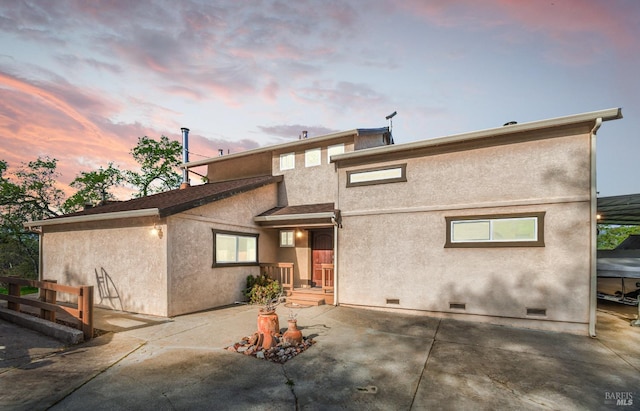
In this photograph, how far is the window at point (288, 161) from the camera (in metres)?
12.5

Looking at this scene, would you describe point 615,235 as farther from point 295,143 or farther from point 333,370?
point 333,370

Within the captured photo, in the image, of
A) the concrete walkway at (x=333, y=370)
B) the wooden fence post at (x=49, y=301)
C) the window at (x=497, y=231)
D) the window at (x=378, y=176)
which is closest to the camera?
the concrete walkway at (x=333, y=370)

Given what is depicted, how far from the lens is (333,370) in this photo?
4.61 metres

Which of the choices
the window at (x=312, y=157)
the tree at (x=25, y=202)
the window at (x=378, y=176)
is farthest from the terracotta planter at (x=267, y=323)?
the tree at (x=25, y=202)

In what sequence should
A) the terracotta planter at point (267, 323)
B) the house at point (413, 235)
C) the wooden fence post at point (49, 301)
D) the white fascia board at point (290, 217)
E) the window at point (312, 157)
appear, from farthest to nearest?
the window at point (312, 157)
the white fascia board at point (290, 217)
the house at point (413, 235)
the wooden fence post at point (49, 301)
the terracotta planter at point (267, 323)

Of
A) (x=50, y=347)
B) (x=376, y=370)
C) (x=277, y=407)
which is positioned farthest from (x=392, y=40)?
(x=50, y=347)

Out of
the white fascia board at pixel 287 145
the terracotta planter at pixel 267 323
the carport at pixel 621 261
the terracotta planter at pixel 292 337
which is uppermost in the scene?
the white fascia board at pixel 287 145

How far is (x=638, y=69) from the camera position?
1591cm

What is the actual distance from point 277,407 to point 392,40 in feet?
37.5

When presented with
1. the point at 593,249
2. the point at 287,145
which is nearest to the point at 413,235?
the point at 593,249

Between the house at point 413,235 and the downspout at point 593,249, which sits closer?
the downspout at point 593,249

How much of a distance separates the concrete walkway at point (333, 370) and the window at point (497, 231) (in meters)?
2.16

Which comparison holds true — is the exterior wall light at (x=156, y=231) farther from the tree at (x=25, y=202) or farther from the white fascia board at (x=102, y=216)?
the tree at (x=25, y=202)

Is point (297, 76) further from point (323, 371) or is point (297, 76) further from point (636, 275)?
point (636, 275)
